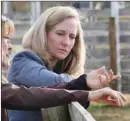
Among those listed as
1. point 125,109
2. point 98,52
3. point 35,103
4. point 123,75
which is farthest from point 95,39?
point 35,103

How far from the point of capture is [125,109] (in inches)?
244

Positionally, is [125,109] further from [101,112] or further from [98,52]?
[98,52]

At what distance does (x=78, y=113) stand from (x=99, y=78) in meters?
0.27

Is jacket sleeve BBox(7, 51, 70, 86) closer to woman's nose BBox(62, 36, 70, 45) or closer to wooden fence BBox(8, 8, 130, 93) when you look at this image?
woman's nose BBox(62, 36, 70, 45)

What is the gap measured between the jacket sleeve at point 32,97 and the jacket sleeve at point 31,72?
27cm

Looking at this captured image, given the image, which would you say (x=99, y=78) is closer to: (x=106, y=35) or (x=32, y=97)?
(x=32, y=97)

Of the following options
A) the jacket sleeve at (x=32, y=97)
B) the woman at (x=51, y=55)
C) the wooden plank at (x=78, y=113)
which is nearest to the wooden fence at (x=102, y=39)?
the woman at (x=51, y=55)

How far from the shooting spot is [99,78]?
1789 mm

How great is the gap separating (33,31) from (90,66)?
5232 millimetres

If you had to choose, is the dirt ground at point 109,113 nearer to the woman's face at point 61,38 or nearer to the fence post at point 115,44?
the fence post at point 115,44

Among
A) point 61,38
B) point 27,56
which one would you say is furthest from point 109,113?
point 27,56

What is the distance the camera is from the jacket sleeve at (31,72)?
185 cm

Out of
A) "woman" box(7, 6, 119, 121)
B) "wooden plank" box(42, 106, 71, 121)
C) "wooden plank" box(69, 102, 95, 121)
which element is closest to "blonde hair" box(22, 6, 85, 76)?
"woman" box(7, 6, 119, 121)

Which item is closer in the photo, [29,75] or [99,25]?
[29,75]
